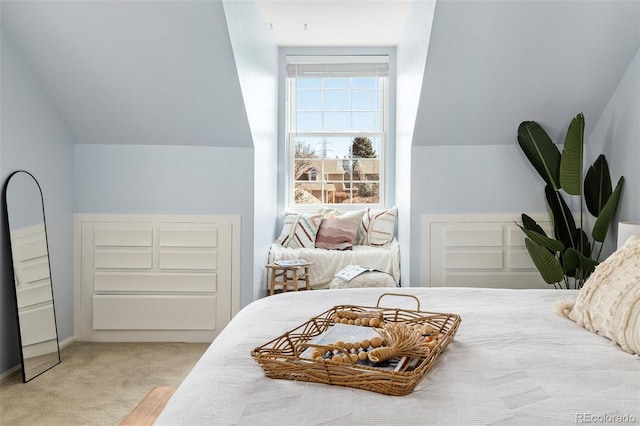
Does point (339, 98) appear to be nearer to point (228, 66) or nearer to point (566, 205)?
point (228, 66)

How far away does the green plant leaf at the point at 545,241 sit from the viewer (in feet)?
11.2

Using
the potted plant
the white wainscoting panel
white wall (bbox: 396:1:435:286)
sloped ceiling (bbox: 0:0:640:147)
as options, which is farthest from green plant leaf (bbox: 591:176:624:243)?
white wall (bbox: 396:1:435:286)

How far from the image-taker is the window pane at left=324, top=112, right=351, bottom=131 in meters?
5.01

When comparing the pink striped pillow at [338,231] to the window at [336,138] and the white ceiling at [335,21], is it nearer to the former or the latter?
the window at [336,138]

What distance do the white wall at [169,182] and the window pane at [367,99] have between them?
1647 millimetres

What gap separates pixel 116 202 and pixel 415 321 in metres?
2.83

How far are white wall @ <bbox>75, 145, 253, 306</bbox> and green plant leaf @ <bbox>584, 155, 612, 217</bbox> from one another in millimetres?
2297

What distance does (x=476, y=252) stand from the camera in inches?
149

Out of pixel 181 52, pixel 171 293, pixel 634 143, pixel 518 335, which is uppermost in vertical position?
pixel 181 52

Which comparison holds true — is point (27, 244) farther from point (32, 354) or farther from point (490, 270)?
point (490, 270)

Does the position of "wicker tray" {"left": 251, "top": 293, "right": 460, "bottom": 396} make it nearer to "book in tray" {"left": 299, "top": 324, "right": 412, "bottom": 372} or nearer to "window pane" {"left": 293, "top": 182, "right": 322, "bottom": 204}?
"book in tray" {"left": 299, "top": 324, "right": 412, "bottom": 372}

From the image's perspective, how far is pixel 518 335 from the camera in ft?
4.97

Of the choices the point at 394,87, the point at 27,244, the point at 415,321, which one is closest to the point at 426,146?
the point at 394,87

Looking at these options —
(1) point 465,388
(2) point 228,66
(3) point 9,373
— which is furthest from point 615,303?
(3) point 9,373
